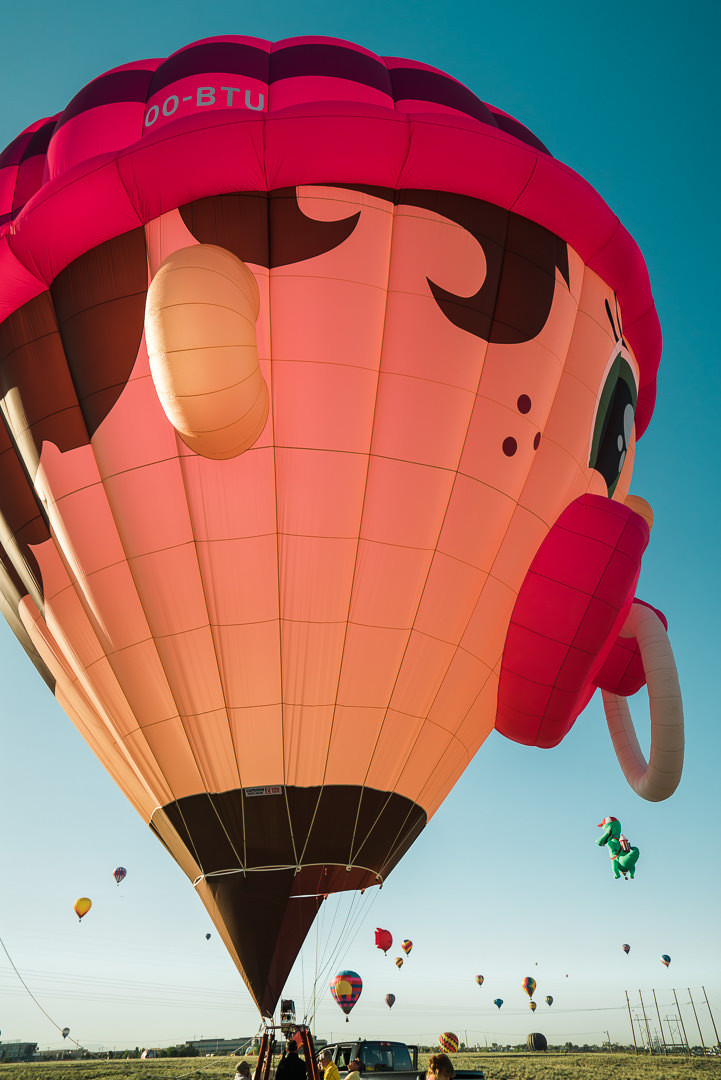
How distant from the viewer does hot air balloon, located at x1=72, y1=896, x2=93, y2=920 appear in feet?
58.2

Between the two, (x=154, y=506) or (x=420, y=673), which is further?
(x=420, y=673)

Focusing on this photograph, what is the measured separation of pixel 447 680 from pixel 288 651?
4.10 feet

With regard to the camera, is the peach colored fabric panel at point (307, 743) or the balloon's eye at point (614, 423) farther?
the balloon's eye at point (614, 423)

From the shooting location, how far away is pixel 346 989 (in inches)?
562

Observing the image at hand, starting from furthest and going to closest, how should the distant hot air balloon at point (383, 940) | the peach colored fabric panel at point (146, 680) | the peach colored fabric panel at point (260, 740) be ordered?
the distant hot air balloon at point (383, 940) → the peach colored fabric panel at point (146, 680) → the peach colored fabric panel at point (260, 740)

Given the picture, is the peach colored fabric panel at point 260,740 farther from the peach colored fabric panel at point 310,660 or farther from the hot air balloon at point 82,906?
the hot air balloon at point 82,906

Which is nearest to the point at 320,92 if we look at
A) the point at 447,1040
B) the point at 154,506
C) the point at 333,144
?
the point at 333,144

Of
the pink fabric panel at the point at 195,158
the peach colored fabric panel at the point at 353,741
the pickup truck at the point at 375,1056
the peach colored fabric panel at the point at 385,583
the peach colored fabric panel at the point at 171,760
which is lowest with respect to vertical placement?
the pickup truck at the point at 375,1056

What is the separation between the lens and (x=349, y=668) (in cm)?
562

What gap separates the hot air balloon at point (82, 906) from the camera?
58.2ft

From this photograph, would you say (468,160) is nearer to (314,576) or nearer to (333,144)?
(333,144)

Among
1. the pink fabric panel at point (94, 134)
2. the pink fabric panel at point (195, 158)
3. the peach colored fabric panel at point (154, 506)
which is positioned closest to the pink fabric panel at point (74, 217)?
the pink fabric panel at point (195, 158)

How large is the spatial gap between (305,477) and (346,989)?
40.3ft

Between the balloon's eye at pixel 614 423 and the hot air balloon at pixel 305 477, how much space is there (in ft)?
2.09
